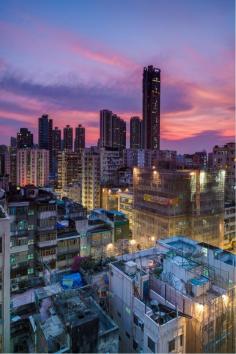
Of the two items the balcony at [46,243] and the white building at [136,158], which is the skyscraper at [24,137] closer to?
the white building at [136,158]

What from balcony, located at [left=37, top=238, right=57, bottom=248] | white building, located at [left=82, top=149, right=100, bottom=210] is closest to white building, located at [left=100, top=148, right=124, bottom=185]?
white building, located at [left=82, top=149, right=100, bottom=210]

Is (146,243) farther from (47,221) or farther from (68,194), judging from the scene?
(68,194)

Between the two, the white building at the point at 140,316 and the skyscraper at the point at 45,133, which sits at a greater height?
the skyscraper at the point at 45,133

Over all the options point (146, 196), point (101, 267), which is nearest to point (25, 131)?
point (146, 196)

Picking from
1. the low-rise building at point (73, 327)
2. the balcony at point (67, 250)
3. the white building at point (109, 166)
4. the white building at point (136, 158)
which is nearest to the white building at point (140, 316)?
the low-rise building at point (73, 327)

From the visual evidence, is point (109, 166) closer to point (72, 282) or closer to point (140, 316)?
point (72, 282)

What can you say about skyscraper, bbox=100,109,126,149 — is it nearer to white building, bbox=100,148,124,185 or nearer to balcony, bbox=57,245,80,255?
white building, bbox=100,148,124,185
